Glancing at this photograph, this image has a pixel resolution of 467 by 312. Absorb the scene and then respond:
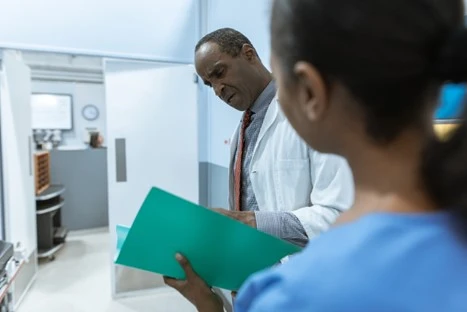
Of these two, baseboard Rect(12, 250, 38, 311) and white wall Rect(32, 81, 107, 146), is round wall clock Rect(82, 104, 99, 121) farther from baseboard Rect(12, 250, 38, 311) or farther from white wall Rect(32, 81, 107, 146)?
baseboard Rect(12, 250, 38, 311)

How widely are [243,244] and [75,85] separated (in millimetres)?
5844

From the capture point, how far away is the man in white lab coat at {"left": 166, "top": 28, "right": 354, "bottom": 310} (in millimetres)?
854

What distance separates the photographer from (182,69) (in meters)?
2.81

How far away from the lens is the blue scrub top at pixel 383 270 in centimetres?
29

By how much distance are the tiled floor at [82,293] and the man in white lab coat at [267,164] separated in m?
1.93

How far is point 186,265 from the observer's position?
0.71 m

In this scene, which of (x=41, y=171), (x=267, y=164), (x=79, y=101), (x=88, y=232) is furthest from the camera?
(x=79, y=101)

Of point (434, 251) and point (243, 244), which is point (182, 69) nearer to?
point (243, 244)

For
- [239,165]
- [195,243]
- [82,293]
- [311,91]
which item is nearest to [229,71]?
[239,165]

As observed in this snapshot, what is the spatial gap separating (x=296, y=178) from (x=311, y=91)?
24.4 inches

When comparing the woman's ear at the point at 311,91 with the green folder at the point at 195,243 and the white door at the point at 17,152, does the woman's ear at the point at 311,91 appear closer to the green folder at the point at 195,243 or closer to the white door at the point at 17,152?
the green folder at the point at 195,243

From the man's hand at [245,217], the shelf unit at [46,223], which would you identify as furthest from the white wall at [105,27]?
the man's hand at [245,217]

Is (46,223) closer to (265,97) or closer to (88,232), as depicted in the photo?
(88,232)

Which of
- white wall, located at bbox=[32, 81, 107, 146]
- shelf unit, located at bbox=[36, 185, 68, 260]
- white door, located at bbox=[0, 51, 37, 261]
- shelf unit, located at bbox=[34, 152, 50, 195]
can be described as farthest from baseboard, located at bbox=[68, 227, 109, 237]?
white wall, located at bbox=[32, 81, 107, 146]
